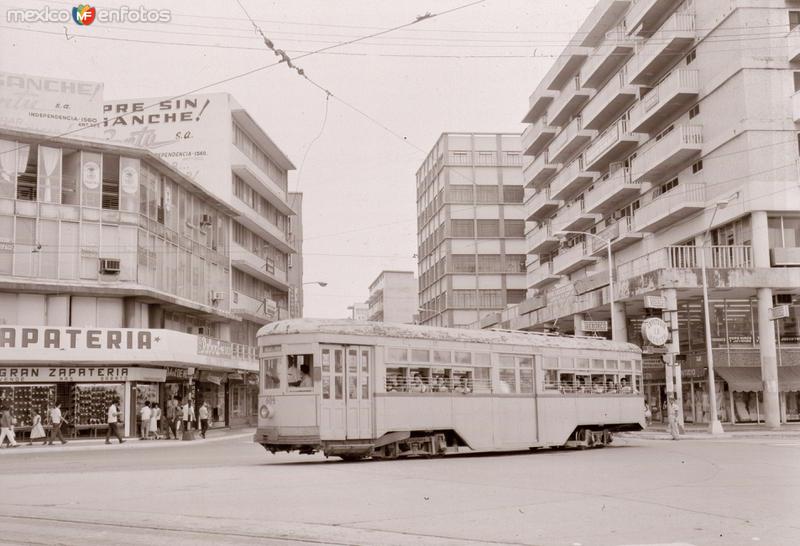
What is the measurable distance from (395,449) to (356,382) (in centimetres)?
202

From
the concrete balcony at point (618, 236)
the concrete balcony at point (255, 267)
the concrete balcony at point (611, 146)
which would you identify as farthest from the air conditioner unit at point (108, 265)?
the concrete balcony at point (611, 146)

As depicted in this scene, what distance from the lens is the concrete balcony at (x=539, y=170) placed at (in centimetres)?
6249

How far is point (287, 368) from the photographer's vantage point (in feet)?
64.6

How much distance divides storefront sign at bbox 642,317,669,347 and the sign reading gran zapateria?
69.0 feet

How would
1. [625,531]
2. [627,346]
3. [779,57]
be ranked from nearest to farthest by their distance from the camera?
[625,531], [627,346], [779,57]

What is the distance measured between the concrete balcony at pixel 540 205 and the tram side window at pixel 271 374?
44426 mm

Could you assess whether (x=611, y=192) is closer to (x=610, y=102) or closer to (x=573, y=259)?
(x=610, y=102)

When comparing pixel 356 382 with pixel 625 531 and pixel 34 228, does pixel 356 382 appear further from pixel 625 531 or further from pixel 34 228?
pixel 34 228

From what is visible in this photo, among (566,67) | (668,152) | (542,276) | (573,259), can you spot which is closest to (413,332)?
(668,152)

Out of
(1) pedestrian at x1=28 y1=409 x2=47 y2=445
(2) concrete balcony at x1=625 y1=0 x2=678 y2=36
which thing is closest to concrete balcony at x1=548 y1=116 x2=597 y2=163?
(2) concrete balcony at x1=625 y1=0 x2=678 y2=36

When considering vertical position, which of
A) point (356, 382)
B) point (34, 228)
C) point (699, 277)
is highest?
point (34, 228)

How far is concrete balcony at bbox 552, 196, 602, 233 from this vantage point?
54.7 meters

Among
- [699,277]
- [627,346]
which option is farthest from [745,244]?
[627,346]

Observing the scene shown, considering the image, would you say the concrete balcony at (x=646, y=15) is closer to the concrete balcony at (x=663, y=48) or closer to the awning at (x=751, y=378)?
the concrete balcony at (x=663, y=48)
